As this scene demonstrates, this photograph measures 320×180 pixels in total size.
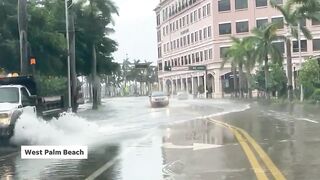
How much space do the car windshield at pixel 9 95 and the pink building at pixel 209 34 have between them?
79.0 m

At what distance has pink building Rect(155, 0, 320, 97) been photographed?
103625mm

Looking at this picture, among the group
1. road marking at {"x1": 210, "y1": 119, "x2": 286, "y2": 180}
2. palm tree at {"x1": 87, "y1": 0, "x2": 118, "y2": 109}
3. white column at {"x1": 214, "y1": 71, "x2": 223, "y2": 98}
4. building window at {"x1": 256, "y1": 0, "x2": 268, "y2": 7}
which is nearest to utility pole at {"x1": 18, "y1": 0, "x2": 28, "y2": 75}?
road marking at {"x1": 210, "y1": 119, "x2": 286, "y2": 180}

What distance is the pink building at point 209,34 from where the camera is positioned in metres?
104

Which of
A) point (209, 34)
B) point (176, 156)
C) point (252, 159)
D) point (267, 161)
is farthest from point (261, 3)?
point (267, 161)

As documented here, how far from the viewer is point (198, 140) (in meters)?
18.0

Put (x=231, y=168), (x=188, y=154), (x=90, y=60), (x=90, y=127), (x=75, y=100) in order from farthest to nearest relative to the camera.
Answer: (x=90, y=60)
(x=75, y=100)
(x=90, y=127)
(x=188, y=154)
(x=231, y=168)

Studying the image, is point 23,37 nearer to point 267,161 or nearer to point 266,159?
point 266,159

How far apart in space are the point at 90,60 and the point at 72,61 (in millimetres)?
11549

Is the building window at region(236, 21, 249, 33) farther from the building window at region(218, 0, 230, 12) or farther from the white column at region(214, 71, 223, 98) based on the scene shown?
the white column at region(214, 71, 223, 98)

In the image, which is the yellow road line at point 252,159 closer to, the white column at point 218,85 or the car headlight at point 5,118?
the car headlight at point 5,118

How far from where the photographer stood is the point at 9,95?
63.3ft

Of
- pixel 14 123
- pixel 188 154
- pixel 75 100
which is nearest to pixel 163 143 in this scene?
pixel 188 154

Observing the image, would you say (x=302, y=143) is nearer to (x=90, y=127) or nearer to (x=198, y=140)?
(x=198, y=140)

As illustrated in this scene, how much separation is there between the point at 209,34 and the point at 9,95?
91.1 m
